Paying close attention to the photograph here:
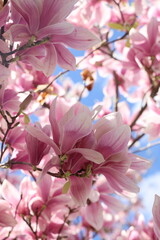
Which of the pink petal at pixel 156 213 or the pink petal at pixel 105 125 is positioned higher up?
the pink petal at pixel 105 125

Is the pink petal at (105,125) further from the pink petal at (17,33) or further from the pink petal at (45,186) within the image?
the pink petal at (45,186)

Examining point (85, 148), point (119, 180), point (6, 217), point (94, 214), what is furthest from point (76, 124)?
point (94, 214)

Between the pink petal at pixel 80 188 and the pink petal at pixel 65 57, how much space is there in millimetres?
250

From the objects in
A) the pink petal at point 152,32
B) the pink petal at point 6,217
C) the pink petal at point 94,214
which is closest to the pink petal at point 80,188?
the pink petal at point 6,217

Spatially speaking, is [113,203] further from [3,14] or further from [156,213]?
[3,14]

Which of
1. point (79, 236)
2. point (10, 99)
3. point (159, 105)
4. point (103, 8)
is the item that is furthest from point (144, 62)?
point (79, 236)

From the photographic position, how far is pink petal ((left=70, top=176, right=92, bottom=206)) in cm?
74

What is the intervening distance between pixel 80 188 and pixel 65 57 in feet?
0.95

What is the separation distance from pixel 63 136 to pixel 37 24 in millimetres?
230

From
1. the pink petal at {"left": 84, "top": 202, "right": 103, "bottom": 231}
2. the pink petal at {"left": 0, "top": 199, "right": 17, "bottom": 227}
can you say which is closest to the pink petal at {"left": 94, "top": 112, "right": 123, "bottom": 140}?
the pink petal at {"left": 0, "top": 199, "right": 17, "bottom": 227}

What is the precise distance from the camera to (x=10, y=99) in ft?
2.75

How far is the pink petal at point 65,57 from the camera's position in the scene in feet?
2.51

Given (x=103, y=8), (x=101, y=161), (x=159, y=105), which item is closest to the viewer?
(x=101, y=161)

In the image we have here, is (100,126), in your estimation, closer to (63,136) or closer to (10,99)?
(63,136)
